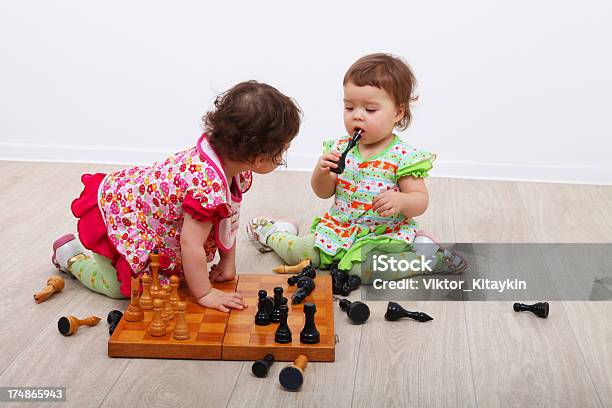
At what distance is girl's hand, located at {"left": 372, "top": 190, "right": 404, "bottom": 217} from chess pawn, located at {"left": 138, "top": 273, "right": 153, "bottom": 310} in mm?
616

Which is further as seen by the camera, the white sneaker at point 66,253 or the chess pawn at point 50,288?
the white sneaker at point 66,253

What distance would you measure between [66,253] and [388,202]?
80 cm

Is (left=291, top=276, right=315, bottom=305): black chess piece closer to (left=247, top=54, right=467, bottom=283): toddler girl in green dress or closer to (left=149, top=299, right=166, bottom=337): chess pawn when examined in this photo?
(left=247, top=54, right=467, bottom=283): toddler girl in green dress

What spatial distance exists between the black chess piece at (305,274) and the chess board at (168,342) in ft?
0.86

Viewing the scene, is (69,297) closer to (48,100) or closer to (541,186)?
(48,100)

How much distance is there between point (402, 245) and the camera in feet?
7.11

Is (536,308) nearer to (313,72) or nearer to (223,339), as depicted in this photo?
(223,339)

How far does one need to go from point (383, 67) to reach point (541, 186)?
120 cm

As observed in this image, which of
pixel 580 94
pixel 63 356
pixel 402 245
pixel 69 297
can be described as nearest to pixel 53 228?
pixel 69 297

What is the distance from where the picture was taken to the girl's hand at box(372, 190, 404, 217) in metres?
2.10

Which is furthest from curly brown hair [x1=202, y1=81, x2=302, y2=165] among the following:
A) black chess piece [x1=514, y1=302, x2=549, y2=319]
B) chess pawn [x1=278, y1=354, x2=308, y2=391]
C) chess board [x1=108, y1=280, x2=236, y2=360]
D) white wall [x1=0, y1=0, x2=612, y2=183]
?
white wall [x1=0, y1=0, x2=612, y2=183]

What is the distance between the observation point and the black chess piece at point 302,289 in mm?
1858

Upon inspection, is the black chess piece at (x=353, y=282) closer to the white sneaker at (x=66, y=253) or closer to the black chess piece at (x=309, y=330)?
the black chess piece at (x=309, y=330)

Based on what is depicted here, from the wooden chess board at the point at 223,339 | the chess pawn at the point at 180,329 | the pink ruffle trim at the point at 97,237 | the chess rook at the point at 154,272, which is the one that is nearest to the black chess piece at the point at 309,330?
the wooden chess board at the point at 223,339
